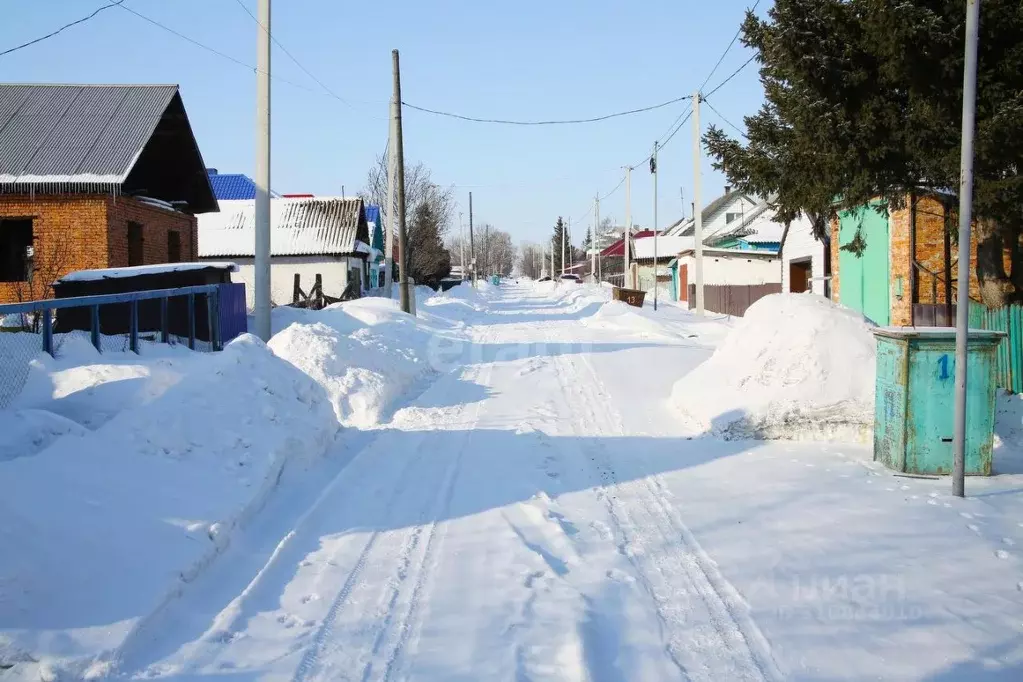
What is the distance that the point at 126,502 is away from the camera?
5254 millimetres

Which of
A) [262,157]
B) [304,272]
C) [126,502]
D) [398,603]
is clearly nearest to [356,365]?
[262,157]

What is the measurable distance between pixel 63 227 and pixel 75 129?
8.29ft

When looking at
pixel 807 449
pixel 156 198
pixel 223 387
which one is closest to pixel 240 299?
pixel 156 198

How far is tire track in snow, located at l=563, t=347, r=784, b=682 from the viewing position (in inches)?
155

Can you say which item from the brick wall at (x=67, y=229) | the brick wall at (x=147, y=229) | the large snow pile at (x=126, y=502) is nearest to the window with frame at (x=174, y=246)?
the brick wall at (x=147, y=229)

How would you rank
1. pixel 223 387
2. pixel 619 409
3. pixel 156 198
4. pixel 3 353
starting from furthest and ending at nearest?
pixel 156 198
pixel 619 409
pixel 223 387
pixel 3 353

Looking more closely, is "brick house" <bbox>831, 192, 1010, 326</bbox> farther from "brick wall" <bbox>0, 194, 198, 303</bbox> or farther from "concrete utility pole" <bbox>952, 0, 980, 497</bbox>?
"brick wall" <bbox>0, 194, 198, 303</bbox>

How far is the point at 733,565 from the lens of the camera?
17.3 ft

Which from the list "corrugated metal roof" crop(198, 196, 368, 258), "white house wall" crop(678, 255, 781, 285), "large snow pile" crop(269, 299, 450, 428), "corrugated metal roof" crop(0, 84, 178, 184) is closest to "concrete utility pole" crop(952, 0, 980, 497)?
"large snow pile" crop(269, 299, 450, 428)

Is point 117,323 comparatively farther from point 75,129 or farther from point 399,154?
point 399,154

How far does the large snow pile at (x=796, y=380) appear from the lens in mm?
8891

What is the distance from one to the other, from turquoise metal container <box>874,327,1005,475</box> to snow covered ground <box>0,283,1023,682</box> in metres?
0.27

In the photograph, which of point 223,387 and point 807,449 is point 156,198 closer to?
point 223,387

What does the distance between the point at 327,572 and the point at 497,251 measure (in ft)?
543
